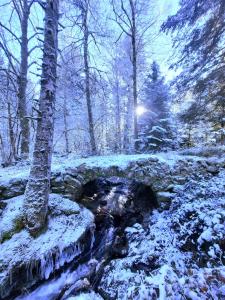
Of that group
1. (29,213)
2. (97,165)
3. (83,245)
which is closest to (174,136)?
(97,165)

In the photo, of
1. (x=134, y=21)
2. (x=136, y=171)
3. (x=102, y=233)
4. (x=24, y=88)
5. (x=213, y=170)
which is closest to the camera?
(x=102, y=233)

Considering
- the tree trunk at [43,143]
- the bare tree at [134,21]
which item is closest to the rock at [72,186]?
the tree trunk at [43,143]

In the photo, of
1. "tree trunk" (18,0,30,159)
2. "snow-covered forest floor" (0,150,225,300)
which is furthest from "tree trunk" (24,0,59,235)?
"tree trunk" (18,0,30,159)

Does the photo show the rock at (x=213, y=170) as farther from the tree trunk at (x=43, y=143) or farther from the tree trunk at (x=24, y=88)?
the tree trunk at (x=24, y=88)

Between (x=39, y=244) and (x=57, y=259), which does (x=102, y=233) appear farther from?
(x=39, y=244)

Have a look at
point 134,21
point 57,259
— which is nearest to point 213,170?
point 57,259

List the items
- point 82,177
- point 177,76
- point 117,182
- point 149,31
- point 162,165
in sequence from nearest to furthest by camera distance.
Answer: point 82,177, point 162,165, point 177,76, point 117,182, point 149,31

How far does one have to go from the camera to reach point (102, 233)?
15.3ft

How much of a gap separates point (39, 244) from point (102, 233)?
1695 mm

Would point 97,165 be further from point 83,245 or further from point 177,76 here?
point 177,76

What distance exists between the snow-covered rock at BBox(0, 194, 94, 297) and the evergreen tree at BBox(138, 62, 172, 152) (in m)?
5.99

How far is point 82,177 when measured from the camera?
17.4 ft

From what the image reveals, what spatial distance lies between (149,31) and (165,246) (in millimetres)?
11283

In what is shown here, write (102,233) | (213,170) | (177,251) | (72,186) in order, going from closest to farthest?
(177,251) → (102,233) → (72,186) → (213,170)
